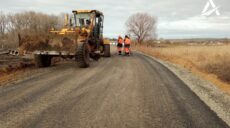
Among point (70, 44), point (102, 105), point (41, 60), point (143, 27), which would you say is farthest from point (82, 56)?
point (143, 27)

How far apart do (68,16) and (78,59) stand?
4.28 meters

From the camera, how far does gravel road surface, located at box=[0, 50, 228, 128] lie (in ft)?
18.3

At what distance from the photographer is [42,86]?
30.3 feet

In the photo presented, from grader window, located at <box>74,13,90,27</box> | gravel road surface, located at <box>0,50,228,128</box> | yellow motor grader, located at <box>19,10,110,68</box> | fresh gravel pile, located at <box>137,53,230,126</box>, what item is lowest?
fresh gravel pile, located at <box>137,53,230,126</box>

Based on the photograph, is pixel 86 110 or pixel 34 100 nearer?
pixel 86 110

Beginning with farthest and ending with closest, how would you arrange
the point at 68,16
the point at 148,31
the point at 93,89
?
the point at 148,31 < the point at 68,16 < the point at 93,89

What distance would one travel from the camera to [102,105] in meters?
6.88

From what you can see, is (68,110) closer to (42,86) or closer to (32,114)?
(32,114)

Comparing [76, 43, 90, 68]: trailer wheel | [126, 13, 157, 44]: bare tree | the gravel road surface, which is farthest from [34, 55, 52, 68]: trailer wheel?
[126, 13, 157, 44]: bare tree

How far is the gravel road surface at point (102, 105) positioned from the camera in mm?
5590

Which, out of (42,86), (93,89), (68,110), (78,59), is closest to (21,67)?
(78,59)

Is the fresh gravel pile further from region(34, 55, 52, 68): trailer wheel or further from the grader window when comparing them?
the grader window

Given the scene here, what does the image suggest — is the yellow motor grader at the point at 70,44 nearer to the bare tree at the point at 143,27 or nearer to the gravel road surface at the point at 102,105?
the gravel road surface at the point at 102,105

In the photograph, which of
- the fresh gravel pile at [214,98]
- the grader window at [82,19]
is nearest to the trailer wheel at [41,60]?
the grader window at [82,19]
